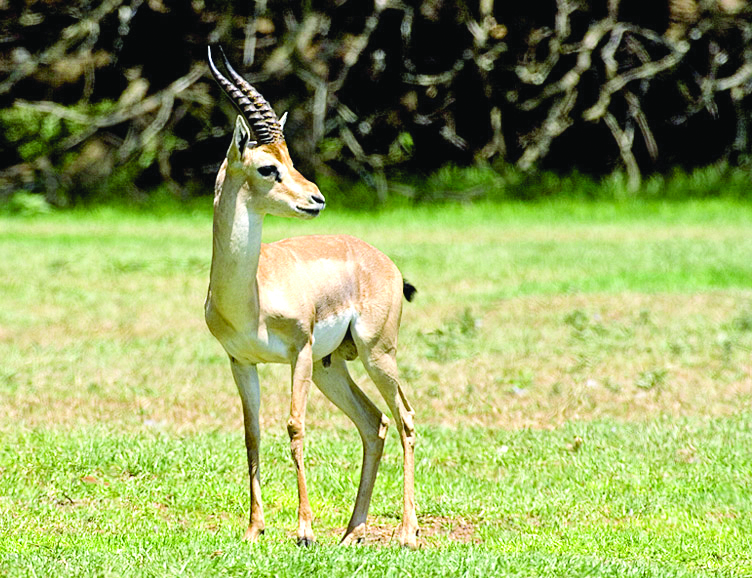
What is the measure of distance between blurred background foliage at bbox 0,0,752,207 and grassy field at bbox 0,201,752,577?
12.3ft

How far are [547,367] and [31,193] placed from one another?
1036 cm

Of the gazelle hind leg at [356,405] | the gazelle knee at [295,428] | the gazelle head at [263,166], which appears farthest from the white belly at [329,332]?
the gazelle head at [263,166]

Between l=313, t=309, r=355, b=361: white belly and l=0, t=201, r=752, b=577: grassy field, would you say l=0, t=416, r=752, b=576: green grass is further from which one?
l=313, t=309, r=355, b=361: white belly

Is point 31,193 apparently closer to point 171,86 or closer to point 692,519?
point 171,86

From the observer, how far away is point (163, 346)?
1002 centimetres

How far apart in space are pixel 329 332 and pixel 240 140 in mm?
939

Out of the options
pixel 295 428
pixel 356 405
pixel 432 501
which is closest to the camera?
pixel 295 428

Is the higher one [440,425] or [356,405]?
[356,405]

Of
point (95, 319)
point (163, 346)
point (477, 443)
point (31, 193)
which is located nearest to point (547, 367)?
point (477, 443)

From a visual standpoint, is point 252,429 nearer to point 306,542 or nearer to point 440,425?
point 306,542

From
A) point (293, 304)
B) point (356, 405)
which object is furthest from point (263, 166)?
point (356, 405)

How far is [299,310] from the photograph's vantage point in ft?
17.8

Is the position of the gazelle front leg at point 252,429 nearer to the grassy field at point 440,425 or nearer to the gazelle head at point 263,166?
the grassy field at point 440,425

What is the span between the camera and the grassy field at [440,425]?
553 centimetres
